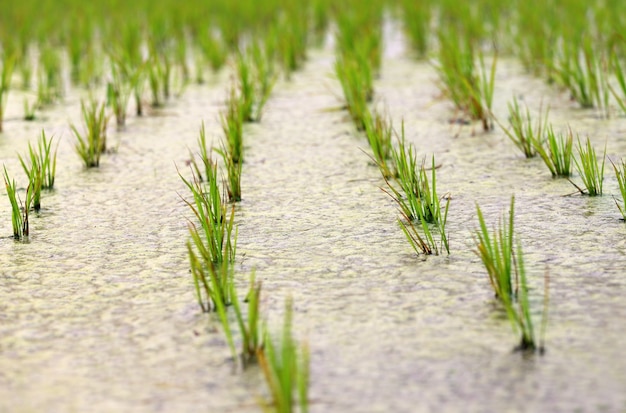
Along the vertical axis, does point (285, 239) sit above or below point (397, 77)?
below

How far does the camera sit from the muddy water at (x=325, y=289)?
0.94 m

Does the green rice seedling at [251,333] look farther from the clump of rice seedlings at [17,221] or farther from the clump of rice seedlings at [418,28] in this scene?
the clump of rice seedlings at [418,28]

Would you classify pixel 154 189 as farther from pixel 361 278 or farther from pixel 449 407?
pixel 449 407

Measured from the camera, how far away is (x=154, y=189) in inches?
70.6

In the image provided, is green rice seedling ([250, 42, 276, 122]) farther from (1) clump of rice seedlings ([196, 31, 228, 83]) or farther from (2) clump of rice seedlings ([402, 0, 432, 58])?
(2) clump of rice seedlings ([402, 0, 432, 58])

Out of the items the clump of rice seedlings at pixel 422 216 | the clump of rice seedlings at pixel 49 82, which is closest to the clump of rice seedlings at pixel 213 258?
the clump of rice seedlings at pixel 422 216

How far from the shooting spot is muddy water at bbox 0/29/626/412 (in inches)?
37.1

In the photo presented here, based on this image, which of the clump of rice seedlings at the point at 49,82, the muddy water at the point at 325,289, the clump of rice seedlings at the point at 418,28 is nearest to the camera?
the muddy water at the point at 325,289

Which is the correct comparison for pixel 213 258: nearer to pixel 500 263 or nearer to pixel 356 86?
pixel 500 263

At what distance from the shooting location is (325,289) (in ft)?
4.03

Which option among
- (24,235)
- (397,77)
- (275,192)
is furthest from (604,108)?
(24,235)

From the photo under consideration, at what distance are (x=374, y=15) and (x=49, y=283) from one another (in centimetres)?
327

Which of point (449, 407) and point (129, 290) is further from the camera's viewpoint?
point (129, 290)

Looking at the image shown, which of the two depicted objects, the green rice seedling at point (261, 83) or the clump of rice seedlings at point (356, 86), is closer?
the clump of rice seedlings at point (356, 86)
